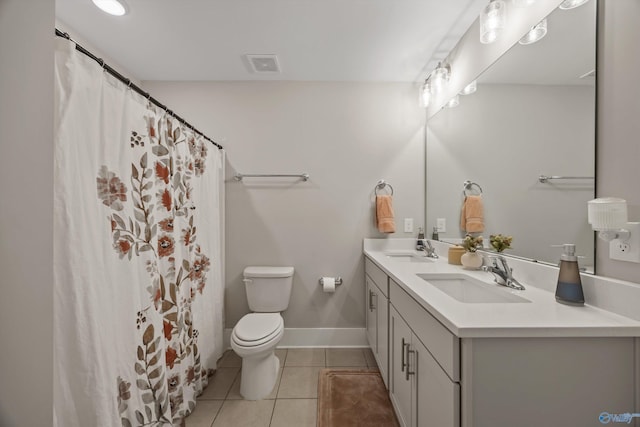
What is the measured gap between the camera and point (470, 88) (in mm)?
1654

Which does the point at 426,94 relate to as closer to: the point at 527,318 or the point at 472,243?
the point at 472,243

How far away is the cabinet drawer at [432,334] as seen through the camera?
0.77m

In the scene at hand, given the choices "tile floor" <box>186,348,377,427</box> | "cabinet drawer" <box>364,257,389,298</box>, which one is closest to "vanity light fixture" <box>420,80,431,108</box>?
"cabinet drawer" <box>364,257,389,298</box>

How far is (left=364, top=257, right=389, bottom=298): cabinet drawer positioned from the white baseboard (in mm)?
→ 576

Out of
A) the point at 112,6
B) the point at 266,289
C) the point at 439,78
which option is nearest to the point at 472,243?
the point at 439,78

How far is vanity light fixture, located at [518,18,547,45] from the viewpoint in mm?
1138

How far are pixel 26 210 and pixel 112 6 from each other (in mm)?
1711

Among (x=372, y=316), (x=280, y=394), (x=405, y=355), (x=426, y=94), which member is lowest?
(x=280, y=394)

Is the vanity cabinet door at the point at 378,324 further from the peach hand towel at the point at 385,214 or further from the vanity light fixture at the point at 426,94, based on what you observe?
the vanity light fixture at the point at 426,94

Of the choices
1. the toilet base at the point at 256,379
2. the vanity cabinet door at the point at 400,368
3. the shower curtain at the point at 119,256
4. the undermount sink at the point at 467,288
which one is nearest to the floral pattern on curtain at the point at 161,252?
the shower curtain at the point at 119,256

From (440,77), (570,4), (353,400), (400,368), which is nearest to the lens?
(570,4)

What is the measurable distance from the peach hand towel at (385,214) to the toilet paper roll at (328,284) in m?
0.60

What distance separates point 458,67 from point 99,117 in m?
2.13

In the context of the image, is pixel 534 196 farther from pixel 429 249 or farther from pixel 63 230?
pixel 63 230
